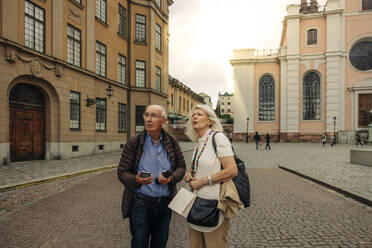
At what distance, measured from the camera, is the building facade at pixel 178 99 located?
41.3m

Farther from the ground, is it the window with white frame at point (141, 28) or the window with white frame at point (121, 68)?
the window with white frame at point (141, 28)

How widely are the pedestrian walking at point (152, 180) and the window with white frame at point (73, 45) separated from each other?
1443 cm

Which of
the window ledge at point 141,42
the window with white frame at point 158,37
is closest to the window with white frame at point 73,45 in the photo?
the window ledge at point 141,42

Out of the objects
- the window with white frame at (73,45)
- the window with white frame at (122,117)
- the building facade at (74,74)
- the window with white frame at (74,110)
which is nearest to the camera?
the building facade at (74,74)

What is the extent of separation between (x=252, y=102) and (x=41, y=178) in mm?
34837

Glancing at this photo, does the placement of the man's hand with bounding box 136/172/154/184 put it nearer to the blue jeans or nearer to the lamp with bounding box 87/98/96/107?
the blue jeans

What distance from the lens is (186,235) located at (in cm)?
384

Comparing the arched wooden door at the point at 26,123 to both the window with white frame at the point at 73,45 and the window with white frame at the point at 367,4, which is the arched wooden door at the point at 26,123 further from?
the window with white frame at the point at 367,4

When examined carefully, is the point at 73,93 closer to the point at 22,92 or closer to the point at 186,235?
the point at 22,92

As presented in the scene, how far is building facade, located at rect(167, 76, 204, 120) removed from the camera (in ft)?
135

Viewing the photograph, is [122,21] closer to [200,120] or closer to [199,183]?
[200,120]

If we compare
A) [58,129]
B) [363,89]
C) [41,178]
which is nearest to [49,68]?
[58,129]

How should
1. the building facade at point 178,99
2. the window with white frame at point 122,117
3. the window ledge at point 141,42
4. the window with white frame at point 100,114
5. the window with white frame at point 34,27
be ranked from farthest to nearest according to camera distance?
the building facade at point 178,99 → the window ledge at point 141,42 → the window with white frame at point 122,117 → the window with white frame at point 100,114 → the window with white frame at point 34,27

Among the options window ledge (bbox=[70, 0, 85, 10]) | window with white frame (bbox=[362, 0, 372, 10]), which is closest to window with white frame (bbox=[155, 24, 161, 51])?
window ledge (bbox=[70, 0, 85, 10])
